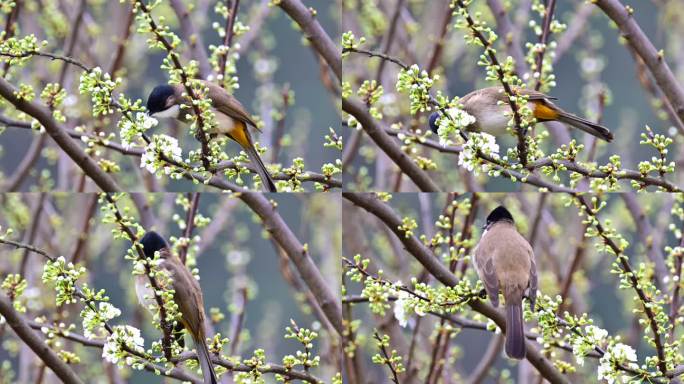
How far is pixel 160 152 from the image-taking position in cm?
247

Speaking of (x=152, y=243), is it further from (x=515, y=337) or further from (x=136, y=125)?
(x=515, y=337)

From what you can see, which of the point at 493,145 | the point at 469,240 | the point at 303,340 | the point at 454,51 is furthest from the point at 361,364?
the point at 454,51

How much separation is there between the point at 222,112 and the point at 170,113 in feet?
0.46

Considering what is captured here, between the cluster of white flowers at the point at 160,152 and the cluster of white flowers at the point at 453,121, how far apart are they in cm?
68

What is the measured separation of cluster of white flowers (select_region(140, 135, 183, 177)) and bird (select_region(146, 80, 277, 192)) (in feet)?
0.24

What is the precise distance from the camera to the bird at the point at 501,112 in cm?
245

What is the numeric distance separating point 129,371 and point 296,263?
746 millimetres

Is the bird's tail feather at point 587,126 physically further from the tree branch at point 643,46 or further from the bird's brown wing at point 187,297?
the bird's brown wing at point 187,297

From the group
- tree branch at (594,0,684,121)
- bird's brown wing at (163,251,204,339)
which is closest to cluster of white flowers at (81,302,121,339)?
bird's brown wing at (163,251,204,339)

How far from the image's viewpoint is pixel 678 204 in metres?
2.92

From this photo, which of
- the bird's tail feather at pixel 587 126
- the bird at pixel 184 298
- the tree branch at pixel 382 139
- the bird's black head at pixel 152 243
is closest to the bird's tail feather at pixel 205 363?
the bird at pixel 184 298

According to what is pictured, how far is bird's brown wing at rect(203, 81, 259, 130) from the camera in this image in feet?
8.56

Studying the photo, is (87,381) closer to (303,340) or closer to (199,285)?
(199,285)

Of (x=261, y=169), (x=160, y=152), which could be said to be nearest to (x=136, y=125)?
(x=160, y=152)
